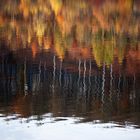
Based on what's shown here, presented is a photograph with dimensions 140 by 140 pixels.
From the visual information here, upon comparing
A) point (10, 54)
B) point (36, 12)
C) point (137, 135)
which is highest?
point (36, 12)

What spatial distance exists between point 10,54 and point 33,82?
17.8 m

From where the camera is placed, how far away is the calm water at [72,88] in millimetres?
28719

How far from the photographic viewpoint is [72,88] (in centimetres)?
4159

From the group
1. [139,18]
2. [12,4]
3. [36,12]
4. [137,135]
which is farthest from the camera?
[12,4]

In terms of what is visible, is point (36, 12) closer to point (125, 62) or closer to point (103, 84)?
point (125, 62)

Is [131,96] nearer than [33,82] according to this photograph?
Yes

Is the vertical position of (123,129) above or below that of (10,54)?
below

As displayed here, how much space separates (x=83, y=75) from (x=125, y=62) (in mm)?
4621

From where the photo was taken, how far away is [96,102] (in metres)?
35.5

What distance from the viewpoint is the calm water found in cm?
2872

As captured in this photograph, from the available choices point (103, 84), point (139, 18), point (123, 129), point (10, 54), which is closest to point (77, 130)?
point (123, 129)

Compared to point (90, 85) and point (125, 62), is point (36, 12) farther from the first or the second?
point (90, 85)

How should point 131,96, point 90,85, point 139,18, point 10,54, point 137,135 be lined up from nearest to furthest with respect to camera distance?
point 137,135, point 131,96, point 90,85, point 10,54, point 139,18

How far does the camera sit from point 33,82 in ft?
141
